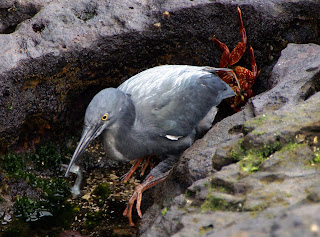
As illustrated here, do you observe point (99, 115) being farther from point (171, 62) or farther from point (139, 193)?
point (171, 62)

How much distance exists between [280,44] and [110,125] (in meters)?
2.14

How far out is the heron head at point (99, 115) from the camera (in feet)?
10.9

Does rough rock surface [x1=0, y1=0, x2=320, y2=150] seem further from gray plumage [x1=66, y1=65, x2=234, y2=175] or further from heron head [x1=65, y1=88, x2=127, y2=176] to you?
heron head [x1=65, y1=88, x2=127, y2=176]

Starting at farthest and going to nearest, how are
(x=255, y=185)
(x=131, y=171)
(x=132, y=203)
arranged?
1. (x=131, y=171)
2. (x=132, y=203)
3. (x=255, y=185)

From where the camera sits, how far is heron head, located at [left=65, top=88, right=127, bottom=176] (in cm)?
333

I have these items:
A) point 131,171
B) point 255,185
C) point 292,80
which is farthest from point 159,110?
point 255,185

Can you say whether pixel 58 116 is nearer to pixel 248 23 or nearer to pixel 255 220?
pixel 248 23

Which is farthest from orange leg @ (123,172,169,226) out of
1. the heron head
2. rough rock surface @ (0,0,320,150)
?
rough rock surface @ (0,0,320,150)

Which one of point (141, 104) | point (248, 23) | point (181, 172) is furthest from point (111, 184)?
point (248, 23)

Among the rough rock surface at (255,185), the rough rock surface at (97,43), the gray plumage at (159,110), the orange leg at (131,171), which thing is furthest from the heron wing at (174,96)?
the orange leg at (131,171)

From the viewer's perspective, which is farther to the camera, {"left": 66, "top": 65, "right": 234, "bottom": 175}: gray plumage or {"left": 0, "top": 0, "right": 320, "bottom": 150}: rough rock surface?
{"left": 0, "top": 0, "right": 320, "bottom": 150}: rough rock surface

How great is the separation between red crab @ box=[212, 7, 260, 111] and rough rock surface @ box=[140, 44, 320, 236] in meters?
1.21

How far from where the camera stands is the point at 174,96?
12.8ft

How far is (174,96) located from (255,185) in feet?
5.88
